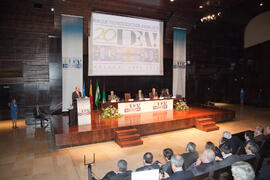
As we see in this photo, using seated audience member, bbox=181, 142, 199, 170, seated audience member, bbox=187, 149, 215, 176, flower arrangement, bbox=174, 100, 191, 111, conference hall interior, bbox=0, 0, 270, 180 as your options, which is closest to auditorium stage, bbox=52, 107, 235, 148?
conference hall interior, bbox=0, 0, 270, 180

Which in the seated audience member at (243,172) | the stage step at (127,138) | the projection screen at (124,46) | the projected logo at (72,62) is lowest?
the stage step at (127,138)

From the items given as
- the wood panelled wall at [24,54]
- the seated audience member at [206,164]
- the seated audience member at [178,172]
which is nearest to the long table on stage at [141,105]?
the wood panelled wall at [24,54]

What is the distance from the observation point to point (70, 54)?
9.45 metres

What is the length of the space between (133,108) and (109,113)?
128cm

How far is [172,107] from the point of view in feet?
32.5

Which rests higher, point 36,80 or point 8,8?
point 8,8

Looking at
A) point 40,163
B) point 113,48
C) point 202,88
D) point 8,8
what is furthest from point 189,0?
point 40,163

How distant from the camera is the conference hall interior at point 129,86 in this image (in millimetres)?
4574

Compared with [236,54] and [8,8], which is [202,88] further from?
[8,8]

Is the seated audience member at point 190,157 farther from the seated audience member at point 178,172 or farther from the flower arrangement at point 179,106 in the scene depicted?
the flower arrangement at point 179,106

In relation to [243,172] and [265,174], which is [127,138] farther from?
[243,172]

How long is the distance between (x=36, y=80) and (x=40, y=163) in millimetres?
6179

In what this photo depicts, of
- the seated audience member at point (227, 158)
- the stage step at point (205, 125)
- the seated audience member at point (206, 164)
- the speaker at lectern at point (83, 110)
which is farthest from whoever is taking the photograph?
the stage step at point (205, 125)

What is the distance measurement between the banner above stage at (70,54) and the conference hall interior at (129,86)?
5 cm
